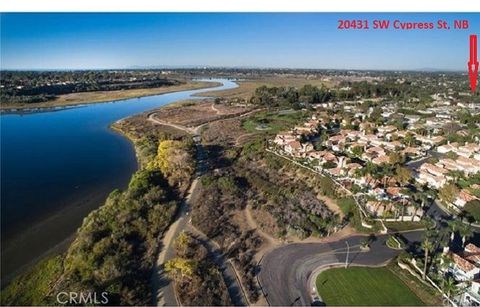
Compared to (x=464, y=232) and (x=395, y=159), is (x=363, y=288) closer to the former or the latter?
(x=464, y=232)

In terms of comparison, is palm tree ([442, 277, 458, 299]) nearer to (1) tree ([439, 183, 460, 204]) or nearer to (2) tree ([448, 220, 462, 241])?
(2) tree ([448, 220, 462, 241])

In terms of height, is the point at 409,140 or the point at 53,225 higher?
the point at 409,140

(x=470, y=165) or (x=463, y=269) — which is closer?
(x=463, y=269)

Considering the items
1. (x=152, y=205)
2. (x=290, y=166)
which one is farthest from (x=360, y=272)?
(x=290, y=166)

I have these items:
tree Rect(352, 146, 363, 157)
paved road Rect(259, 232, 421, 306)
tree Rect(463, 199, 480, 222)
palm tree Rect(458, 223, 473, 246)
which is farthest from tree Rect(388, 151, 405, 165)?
palm tree Rect(458, 223, 473, 246)

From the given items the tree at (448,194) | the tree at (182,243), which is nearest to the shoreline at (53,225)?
the tree at (182,243)

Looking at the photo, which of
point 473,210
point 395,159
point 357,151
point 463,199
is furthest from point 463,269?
point 357,151

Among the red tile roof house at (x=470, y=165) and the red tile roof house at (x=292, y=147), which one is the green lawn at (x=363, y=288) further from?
the red tile roof house at (x=292, y=147)

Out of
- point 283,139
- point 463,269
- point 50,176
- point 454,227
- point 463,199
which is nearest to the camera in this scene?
point 463,269
